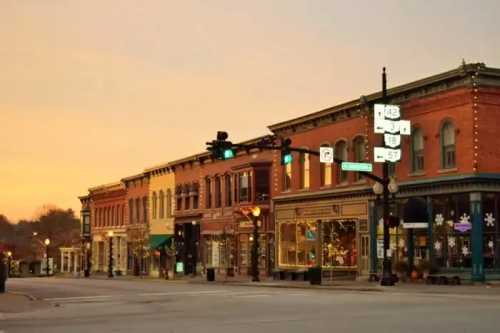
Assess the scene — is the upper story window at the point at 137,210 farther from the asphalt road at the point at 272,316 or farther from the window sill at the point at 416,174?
the asphalt road at the point at 272,316

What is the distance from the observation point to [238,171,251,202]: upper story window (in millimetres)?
53875

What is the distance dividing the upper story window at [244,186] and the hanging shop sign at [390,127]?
18758mm

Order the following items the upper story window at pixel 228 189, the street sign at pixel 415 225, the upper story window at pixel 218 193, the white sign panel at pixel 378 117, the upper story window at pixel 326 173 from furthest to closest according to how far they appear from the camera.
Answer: the upper story window at pixel 218 193 → the upper story window at pixel 228 189 → the upper story window at pixel 326 173 → the street sign at pixel 415 225 → the white sign panel at pixel 378 117

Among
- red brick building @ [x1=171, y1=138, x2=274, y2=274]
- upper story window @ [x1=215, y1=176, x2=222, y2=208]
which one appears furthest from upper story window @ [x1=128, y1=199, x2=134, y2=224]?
upper story window @ [x1=215, y1=176, x2=222, y2=208]

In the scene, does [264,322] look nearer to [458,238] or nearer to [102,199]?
[458,238]

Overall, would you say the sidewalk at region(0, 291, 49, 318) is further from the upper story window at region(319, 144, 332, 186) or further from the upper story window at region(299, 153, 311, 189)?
the upper story window at region(299, 153, 311, 189)

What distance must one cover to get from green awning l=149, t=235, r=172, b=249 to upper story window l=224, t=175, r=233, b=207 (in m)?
11.4

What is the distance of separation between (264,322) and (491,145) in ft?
67.6

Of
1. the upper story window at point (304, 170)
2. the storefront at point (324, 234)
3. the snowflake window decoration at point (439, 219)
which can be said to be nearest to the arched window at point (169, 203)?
the storefront at point (324, 234)

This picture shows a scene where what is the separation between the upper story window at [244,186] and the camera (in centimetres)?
5388

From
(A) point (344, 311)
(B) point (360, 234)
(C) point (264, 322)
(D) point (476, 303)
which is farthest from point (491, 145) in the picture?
(C) point (264, 322)

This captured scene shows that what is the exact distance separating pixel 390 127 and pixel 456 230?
546 cm

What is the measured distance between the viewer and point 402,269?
127ft

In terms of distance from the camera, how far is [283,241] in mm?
50562
